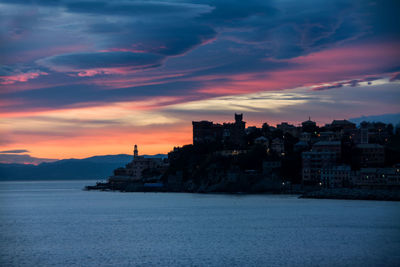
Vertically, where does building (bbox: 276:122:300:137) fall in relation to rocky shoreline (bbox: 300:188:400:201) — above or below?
above

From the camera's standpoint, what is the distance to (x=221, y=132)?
180750 millimetres

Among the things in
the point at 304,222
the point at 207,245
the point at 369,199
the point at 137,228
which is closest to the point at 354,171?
the point at 369,199

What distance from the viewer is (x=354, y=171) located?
125m

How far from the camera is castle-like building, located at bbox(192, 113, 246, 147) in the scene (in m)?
172

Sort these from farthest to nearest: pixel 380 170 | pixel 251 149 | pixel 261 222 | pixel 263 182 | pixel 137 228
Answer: pixel 251 149
pixel 263 182
pixel 380 170
pixel 261 222
pixel 137 228

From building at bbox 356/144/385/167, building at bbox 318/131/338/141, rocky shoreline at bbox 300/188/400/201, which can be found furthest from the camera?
building at bbox 318/131/338/141

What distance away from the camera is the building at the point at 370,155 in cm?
13575

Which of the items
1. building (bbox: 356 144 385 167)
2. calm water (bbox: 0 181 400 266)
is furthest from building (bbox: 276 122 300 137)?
calm water (bbox: 0 181 400 266)

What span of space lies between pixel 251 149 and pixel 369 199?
4926cm

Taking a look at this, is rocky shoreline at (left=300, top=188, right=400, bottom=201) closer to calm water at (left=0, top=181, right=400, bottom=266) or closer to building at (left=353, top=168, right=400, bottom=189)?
building at (left=353, top=168, right=400, bottom=189)

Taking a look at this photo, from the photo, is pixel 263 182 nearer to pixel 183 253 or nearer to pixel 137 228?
pixel 137 228

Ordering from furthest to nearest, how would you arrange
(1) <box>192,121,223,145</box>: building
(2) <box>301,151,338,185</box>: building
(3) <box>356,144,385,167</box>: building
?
(1) <box>192,121,223,145</box>: building
(3) <box>356,144,385,167</box>: building
(2) <box>301,151,338,185</box>: building

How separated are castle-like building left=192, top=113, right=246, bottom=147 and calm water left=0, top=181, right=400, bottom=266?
296 feet

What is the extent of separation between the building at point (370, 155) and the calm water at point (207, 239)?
5660 cm
